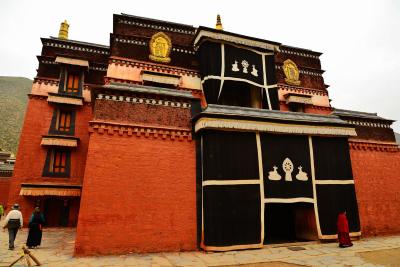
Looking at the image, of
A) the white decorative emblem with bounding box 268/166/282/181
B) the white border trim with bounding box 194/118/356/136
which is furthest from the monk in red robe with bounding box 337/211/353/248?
the white border trim with bounding box 194/118/356/136

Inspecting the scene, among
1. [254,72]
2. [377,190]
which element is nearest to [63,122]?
[254,72]

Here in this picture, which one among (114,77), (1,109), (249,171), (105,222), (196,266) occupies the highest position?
(1,109)

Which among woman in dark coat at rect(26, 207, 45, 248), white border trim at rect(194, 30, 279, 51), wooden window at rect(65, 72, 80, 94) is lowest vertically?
woman in dark coat at rect(26, 207, 45, 248)

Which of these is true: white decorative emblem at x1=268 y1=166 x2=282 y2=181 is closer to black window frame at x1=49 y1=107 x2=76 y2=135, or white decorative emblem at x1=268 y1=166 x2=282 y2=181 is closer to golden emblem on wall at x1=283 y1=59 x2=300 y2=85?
golden emblem on wall at x1=283 y1=59 x2=300 y2=85

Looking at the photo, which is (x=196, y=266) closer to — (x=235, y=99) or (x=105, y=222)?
(x=105, y=222)

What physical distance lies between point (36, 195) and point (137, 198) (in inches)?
367

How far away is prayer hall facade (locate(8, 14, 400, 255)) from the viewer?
9.10 meters

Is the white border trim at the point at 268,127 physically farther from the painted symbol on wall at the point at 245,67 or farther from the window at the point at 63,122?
the window at the point at 63,122

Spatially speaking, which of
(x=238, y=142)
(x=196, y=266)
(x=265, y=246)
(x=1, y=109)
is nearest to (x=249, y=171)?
(x=238, y=142)

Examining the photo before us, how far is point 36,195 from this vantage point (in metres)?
15.0

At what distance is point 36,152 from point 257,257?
14497 millimetres

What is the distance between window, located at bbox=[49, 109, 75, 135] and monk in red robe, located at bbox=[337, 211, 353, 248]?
1560cm

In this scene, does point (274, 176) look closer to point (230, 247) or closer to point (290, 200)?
point (290, 200)

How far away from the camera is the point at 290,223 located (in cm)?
1180
